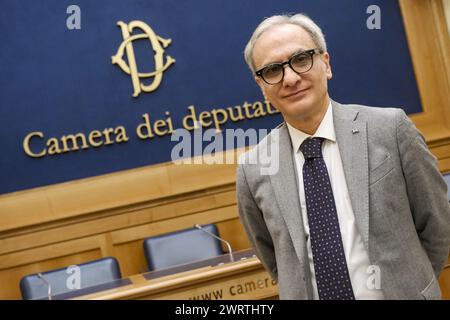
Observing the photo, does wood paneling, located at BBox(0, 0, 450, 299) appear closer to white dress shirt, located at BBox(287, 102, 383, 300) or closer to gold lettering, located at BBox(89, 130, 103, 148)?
gold lettering, located at BBox(89, 130, 103, 148)

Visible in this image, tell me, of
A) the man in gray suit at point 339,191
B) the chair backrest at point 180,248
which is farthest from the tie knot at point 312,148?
the chair backrest at point 180,248

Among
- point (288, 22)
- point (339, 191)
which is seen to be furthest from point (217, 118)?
point (339, 191)

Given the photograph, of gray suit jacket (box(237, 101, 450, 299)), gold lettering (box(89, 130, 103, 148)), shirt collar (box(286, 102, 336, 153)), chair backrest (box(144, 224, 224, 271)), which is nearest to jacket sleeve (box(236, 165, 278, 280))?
gray suit jacket (box(237, 101, 450, 299))

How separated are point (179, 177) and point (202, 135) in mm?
433

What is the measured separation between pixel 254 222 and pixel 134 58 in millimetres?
4171

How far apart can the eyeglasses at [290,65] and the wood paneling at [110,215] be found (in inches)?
166

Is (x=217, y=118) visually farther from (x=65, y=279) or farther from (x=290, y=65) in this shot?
(x=290, y=65)

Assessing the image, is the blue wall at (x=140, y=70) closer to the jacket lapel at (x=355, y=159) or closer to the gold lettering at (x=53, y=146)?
the gold lettering at (x=53, y=146)

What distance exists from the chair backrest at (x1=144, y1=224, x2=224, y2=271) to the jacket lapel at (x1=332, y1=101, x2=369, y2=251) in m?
3.48

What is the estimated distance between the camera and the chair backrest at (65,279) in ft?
15.8

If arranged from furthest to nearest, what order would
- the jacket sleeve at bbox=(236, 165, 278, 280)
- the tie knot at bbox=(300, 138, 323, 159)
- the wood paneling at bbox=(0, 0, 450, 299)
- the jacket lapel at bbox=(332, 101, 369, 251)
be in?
the wood paneling at bbox=(0, 0, 450, 299) → the jacket sleeve at bbox=(236, 165, 278, 280) → the tie knot at bbox=(300, 138, 323, 159) → the jacket lapel at bbox=(332, 101, 369, 251)

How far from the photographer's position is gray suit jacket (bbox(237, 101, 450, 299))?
166cm

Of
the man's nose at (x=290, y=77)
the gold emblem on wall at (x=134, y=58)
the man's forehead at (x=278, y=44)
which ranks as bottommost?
the man's nose at (x=290, y=77)
